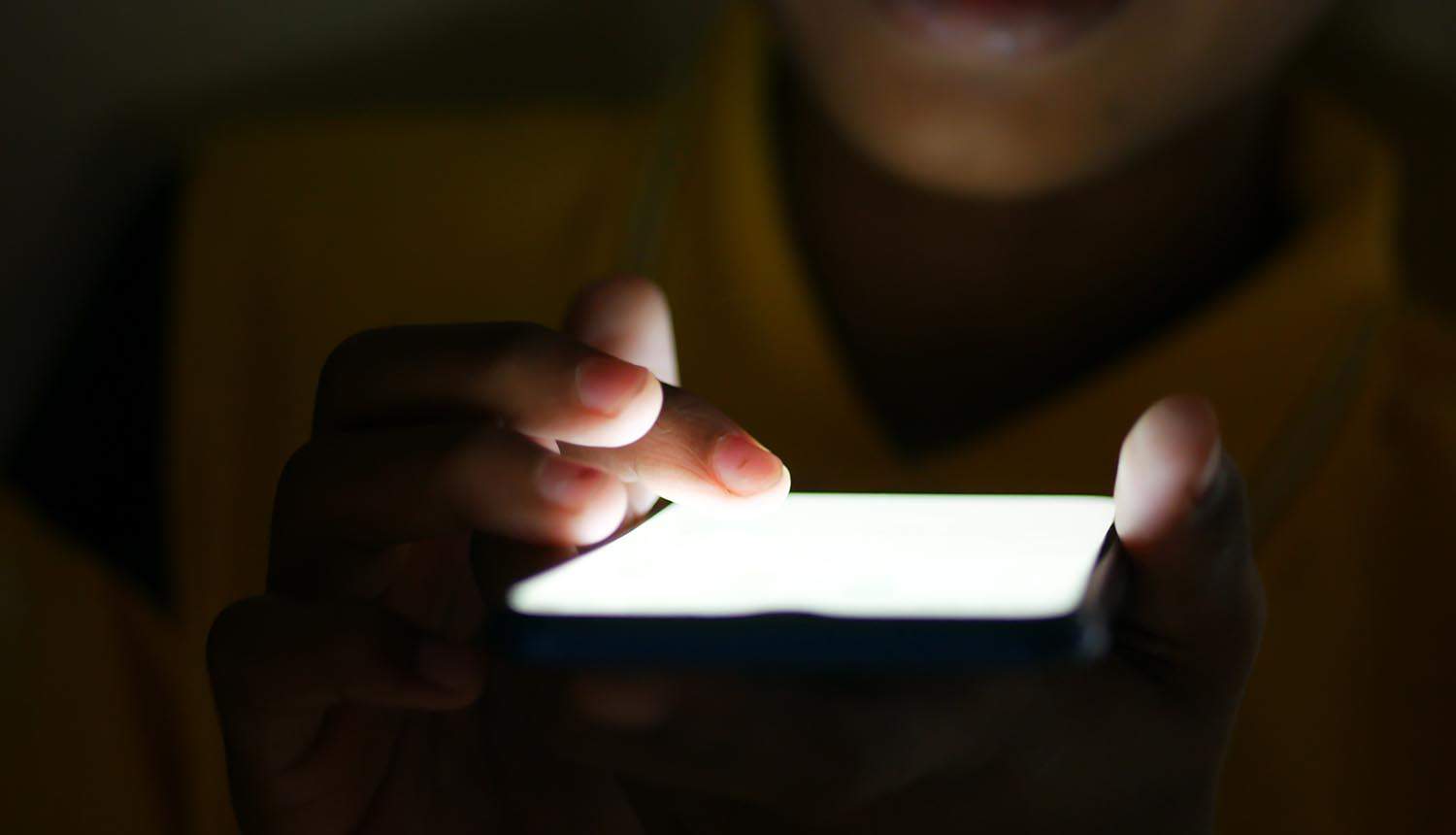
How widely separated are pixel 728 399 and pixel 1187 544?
30 cm

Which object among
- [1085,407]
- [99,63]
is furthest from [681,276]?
[99,63]

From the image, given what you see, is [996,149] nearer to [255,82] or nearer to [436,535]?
[436,535]

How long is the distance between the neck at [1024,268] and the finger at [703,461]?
0.30 m

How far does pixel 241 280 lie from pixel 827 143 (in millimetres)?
317

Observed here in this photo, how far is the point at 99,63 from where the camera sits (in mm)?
596

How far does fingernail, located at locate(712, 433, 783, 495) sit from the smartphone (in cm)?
2

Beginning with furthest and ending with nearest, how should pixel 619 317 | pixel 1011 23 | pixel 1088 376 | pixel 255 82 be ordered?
pixel 255 82, pixel 1088 376, pixel 1011 23, pixel 619 317

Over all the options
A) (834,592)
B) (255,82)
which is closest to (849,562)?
(834,592)

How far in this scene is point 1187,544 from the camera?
0.24 meters

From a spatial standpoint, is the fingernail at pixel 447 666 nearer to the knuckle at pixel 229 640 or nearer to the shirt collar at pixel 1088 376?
the knuckle at pixel 229 640

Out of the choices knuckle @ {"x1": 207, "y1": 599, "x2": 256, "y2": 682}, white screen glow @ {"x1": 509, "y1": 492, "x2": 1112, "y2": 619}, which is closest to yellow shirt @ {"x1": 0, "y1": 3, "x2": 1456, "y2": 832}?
white screen glow @ {"x1": 509, "y1": 492, "x2": 1112, "y2": 619}

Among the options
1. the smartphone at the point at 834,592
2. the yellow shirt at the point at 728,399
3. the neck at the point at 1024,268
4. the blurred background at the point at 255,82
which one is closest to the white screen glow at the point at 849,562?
the smartphone at the point at 834,592

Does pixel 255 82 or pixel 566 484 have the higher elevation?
pixel 255 82

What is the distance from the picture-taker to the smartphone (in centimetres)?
20
